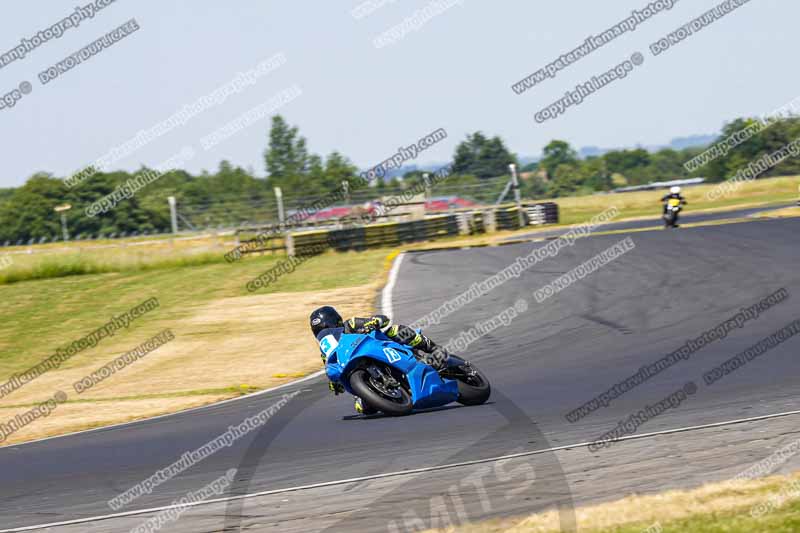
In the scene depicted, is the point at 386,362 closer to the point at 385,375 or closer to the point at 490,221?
the point at 385,375

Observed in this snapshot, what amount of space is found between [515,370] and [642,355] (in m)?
1.58

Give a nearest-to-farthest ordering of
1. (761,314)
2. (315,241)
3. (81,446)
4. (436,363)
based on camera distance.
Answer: (436,363)
(81,446)
(761,314)
(315,241)

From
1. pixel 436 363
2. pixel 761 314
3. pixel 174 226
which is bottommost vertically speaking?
pixel 761 314

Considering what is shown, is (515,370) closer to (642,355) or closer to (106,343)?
(642,355)

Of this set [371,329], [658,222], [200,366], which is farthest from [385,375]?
[658,222]

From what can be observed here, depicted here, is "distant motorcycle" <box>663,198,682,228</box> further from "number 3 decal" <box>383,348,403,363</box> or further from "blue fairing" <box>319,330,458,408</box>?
"number 3 decal" <box>383,348,403,363</box>

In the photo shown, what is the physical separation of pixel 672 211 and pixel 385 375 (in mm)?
22783

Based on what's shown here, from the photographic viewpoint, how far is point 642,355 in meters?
11.8

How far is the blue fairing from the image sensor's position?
914 cm

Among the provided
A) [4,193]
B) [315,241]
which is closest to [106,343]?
[315,241]

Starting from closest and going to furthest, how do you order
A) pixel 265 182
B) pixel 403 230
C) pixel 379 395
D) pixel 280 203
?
1. pixel 379 395
2. pixel 403 230
3. pixel 280 203
4. pixel 265 182

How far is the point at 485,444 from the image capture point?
7.79 metres

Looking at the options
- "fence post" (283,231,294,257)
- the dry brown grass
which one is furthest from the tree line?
the dry brown grass

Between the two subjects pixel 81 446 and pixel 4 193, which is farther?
pixel 4 193
